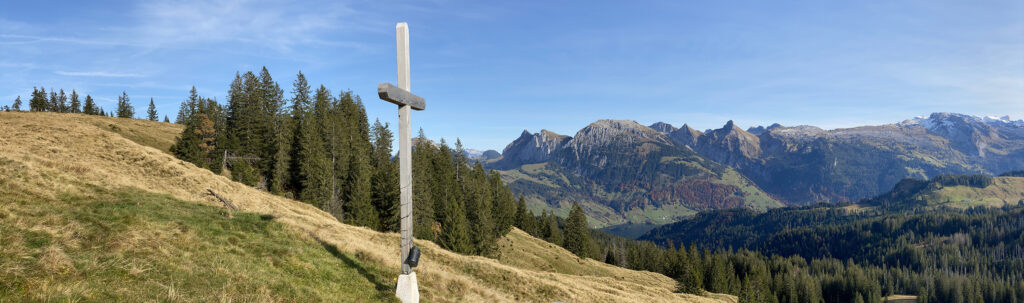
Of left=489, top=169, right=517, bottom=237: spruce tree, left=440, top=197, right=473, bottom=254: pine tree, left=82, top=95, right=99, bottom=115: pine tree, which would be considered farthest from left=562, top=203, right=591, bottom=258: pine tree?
left=82, top=95, right=99, bottom=115: pine tree

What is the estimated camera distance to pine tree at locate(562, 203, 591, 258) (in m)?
108

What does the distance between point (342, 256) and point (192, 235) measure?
582cm

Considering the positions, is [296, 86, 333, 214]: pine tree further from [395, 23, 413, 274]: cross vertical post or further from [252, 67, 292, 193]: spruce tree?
[395, 23, 413, 274]: cross vertical post

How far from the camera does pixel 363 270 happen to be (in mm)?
18281

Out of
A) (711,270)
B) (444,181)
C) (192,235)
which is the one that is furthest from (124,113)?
(711,270)

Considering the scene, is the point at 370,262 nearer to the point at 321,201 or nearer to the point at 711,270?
the point at 321,201

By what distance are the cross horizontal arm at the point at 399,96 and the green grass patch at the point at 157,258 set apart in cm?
681

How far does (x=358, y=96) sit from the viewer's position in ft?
308

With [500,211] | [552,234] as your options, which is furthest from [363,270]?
[552,234]

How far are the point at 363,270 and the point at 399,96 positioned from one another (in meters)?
8.72

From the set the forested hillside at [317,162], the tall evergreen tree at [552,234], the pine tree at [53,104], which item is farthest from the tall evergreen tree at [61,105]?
the tall evergreen tree at [552,234]

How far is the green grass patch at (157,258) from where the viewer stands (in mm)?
9484

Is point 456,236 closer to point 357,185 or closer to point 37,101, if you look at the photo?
point 357,185

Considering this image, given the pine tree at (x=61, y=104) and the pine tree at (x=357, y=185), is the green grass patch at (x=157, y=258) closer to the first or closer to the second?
the pine tree at (x=357, y=185)
